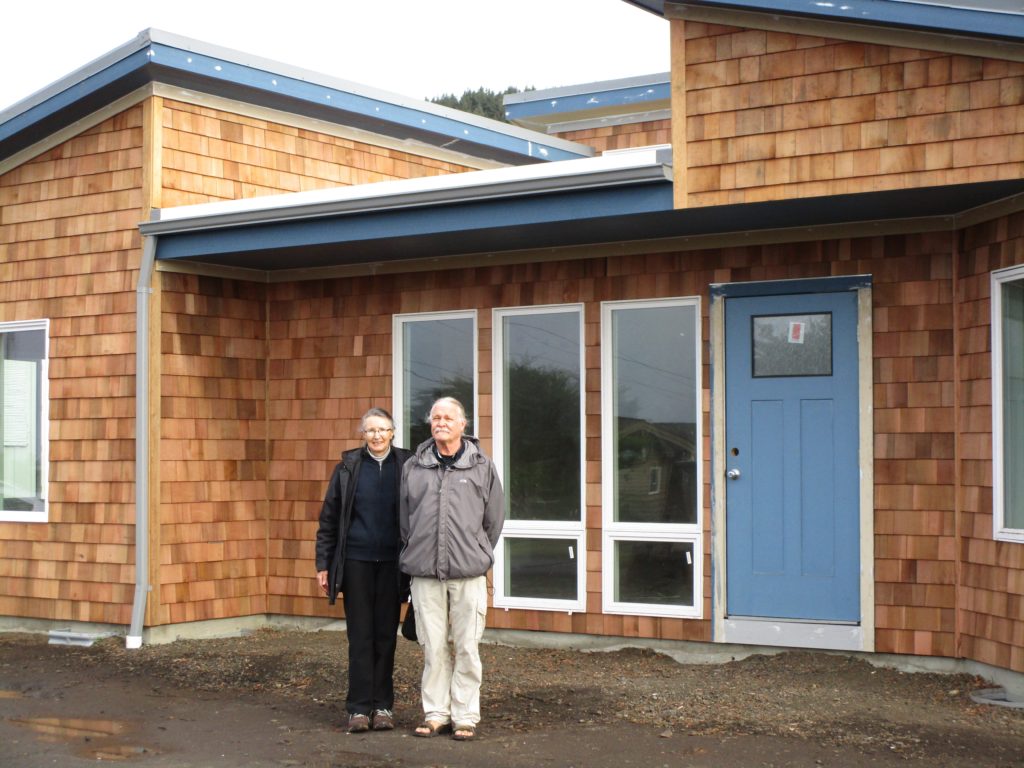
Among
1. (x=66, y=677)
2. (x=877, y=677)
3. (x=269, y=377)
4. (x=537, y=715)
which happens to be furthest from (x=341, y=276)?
(x=877, y=677)

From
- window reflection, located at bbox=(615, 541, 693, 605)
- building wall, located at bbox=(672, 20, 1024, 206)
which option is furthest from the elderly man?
window reflection, located at bbox=(615, 541, 693, 605)

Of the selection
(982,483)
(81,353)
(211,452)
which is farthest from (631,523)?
(81,353)

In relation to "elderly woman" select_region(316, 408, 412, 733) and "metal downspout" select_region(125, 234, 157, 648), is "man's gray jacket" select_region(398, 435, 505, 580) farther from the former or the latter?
"metal downspout" select_region(125, 234, 157, 648)

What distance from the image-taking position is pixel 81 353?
32.1ft

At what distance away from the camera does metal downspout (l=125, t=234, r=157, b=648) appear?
30.5ft

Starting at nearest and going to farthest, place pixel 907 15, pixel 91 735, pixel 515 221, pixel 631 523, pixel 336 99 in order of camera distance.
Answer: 1. pixel 907 15
2. pixel 91 735
3. pixel 515 221
4. pixel 631 523
5. pixel 336 99

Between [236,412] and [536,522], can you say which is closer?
[536,522]

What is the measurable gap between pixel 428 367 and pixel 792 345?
9.09ft

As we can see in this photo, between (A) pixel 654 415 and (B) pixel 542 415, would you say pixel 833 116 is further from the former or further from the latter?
(B) pixel 542 415

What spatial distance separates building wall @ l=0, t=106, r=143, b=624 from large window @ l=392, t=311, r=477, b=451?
6.40 ft

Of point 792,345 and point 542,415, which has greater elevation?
point 792,345

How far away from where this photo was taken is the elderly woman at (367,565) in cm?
668

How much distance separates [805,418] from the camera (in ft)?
26.0

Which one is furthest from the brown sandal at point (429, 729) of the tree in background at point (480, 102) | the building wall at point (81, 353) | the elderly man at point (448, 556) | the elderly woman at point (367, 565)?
the tree in background at point (480, 102)
